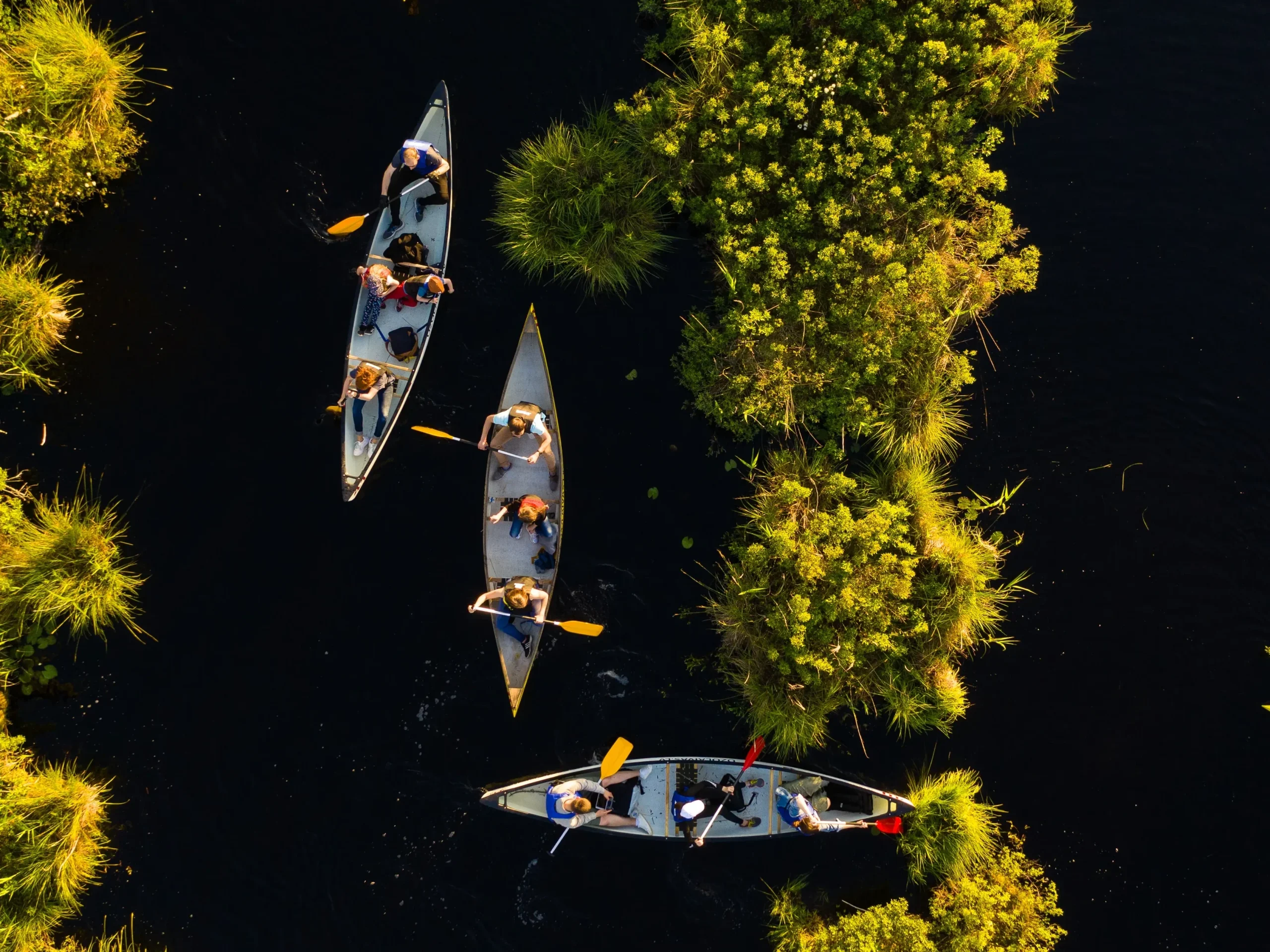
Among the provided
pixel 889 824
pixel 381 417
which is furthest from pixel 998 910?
pixel 381 417

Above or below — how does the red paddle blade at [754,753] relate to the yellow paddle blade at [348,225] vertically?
below

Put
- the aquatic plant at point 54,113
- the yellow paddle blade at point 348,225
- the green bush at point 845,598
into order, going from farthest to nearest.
Answer: 1. the yellow paddle blade at point 348,225
2. the aquatic plant at point 54,113
3. the green bush at point 845,598

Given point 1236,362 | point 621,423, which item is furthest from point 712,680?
point 1236,362

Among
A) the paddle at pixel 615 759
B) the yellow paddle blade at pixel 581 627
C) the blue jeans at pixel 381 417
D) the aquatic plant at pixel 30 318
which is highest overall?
the aquatic plant at pixel 30 318

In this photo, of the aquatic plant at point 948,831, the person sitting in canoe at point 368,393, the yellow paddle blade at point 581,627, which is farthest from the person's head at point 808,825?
the person sitting in canoe at point 368,393

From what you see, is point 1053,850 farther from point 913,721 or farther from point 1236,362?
point 1236,362

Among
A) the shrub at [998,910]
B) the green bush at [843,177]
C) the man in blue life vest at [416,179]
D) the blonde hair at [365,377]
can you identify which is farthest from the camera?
the man in blue life vest at [416,179]

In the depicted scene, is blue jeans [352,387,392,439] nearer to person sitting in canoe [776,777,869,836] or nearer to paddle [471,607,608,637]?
paddle [471,607,608,637]

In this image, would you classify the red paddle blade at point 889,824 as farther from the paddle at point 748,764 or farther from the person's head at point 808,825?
the paddle at point 748,764
